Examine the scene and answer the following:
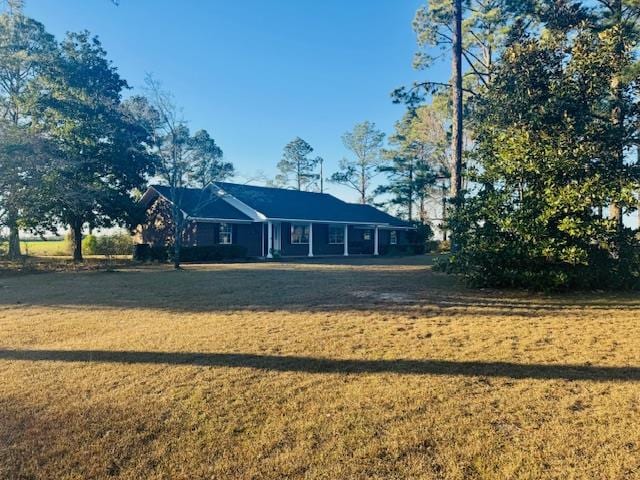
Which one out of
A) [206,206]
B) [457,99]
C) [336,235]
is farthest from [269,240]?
[457,99]

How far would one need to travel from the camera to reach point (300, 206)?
95.7ft

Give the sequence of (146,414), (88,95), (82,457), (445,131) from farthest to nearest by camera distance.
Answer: (445,131)
(88,95)
(146,414)
(82,457)

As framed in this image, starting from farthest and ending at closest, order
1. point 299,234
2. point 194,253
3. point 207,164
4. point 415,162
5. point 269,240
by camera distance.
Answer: point 415,162
point 299,234
point 269,240
point 194,253
point 207,164

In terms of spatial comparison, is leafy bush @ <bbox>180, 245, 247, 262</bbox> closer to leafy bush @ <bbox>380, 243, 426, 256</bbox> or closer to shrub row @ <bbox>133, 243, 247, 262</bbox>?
shrub row @ <bbox>133, 243, 247, 262</bbox>

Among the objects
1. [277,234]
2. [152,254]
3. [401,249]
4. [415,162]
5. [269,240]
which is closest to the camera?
[152,254]

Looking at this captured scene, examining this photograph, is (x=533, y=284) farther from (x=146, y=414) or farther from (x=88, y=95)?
(x=88, y=95)

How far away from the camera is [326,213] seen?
2936 cm

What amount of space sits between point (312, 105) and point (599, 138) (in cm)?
2205

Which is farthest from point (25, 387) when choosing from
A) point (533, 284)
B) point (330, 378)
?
point (533, 284)

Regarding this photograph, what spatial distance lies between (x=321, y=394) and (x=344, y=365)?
2.83 feet

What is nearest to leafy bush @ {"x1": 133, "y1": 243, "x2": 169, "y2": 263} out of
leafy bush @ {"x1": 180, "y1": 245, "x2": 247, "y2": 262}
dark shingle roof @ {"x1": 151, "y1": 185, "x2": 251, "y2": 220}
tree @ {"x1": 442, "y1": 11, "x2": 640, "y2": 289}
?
leafy bush @ {"x1": 180, "y1": 245, "x2": 247, "y2": 262}

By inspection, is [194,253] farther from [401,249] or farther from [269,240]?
[401,249]

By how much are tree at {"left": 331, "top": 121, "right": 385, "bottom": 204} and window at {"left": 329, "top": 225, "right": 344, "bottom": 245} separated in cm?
1613

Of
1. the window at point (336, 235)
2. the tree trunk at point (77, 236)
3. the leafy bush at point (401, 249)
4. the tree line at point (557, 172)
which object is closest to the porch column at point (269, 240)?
the window at point (336, 235)
